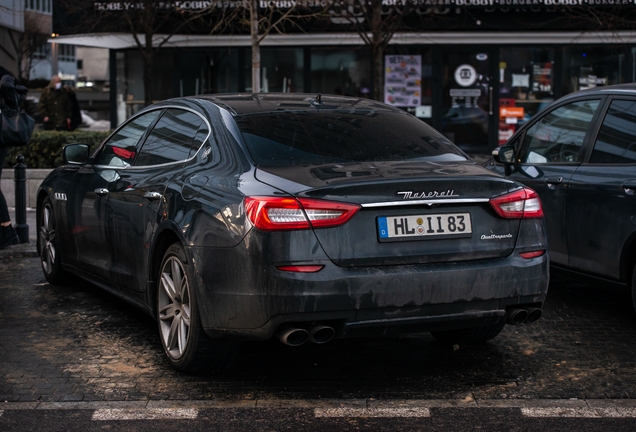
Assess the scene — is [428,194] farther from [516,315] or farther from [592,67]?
[592,67]

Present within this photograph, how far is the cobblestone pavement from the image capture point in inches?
198

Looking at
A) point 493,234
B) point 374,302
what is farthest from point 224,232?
point 493,234

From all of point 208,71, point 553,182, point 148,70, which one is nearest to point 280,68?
point 208,71

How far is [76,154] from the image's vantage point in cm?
729

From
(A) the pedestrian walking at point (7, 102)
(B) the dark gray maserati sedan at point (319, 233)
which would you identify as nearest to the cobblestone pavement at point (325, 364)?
(B) the dark gray maserati sedan at point (319, 233)

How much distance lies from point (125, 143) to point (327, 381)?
2467 millimetres

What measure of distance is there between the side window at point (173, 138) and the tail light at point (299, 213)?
1.10 metres

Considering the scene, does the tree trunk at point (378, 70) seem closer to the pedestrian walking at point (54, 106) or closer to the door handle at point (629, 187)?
the pedestrian walking at point (54, 106)

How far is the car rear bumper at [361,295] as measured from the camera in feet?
15.1

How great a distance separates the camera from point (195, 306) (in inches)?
197

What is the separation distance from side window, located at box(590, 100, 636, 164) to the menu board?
515 inches

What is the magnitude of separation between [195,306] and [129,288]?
120 centimetres

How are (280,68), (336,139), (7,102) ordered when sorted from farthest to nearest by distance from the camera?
(280,68), (7,102), (336,139)

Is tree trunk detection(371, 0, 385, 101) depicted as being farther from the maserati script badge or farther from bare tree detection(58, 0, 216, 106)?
the maserati script badge
